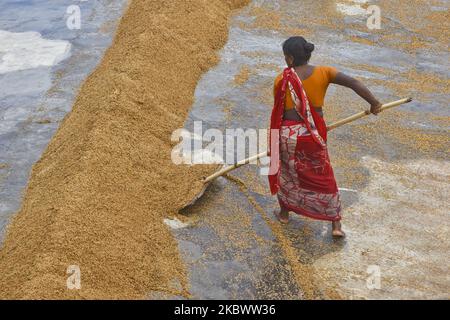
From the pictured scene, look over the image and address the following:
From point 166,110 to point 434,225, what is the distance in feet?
9.89

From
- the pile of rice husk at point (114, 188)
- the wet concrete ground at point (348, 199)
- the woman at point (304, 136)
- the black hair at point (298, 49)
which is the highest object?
the black hair at point (298, 49)

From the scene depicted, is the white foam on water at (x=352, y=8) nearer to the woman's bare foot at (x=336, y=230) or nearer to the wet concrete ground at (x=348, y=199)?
the wet concrete ground at (x=348, y=199)

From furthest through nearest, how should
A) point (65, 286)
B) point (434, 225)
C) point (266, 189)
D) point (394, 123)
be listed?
point (394, 123)
point (266, 189)
point (434, 225)
point (65, 286)

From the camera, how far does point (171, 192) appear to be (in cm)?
502

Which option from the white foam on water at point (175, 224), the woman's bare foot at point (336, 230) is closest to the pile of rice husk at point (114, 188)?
the white foam on water at point (175, 224)

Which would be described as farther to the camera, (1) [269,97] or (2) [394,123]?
(1) [269,97]

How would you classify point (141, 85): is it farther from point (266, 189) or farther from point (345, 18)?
point (345, 18)

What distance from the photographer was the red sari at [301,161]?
429 cm

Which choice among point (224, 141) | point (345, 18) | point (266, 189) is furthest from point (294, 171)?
point (345, 18)

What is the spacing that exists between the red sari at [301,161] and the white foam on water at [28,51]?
14.4 feet

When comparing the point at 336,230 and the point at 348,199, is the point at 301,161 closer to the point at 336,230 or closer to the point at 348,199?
the point at 336,230

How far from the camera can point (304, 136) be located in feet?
14.3

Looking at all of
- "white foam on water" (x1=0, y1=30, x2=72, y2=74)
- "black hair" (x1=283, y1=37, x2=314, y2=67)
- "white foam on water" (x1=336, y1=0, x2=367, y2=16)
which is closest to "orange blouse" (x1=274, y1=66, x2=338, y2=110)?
"black hair" (x1=283, y1=37, x2=314, y2=67)

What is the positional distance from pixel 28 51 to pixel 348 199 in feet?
17.1
